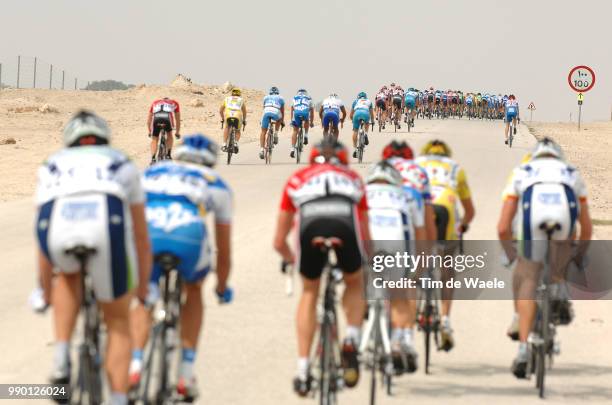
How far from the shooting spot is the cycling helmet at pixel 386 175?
10156 mm

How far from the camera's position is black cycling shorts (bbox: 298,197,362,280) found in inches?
340

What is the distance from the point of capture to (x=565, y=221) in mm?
10078

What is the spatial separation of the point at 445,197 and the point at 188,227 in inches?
165

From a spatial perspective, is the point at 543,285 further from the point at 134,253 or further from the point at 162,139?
the point at 162,139

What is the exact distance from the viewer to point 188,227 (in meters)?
8.06

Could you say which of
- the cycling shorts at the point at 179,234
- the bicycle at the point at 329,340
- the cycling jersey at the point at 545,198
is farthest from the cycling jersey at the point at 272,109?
the cycling shorts at the point at 179,234

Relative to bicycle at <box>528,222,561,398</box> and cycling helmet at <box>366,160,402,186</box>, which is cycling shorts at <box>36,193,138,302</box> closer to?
cycling helmet at <box>366,160,402,186</box>

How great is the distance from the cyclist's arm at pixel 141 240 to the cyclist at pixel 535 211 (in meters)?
3.75

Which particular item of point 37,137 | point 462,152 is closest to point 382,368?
point 462,152

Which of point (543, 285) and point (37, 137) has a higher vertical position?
point (37, 137)

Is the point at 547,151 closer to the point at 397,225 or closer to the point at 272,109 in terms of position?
the point at 397,225

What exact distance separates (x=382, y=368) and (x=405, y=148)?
240 cm

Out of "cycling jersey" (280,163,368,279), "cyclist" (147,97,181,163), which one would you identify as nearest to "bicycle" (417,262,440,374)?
"cycling jersey" (280,163,368,279)

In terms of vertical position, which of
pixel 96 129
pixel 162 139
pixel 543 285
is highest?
pixel 162 139
